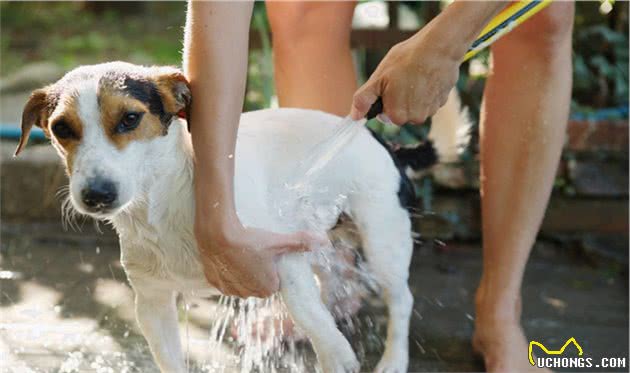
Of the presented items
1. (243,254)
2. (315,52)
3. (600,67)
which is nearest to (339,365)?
(243,254)

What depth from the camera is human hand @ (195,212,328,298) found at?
2332 millimetres

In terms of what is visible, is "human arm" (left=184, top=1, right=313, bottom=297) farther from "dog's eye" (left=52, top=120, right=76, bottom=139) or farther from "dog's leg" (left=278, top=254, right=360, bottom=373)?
"dog's eye" (left=52, top=120, right=76, bottom=139)

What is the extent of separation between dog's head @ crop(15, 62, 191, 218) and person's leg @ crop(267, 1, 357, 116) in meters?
0.89

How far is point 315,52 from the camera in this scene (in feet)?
10.3

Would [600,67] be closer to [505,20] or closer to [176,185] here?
[505,20]

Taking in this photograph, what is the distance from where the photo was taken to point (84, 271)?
3.67 meters

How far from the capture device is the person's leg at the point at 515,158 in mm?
2947

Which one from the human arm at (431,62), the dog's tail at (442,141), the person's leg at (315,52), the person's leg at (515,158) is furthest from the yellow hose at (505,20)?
the person's leg at (315,52)

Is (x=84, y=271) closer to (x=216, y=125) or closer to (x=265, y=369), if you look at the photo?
(x=265, y=369)

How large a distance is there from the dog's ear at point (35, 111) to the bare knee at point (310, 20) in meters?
1.03

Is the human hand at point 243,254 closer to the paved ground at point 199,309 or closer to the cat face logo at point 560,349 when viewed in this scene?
the paved ground at point 199,309

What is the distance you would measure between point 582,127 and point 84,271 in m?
2.09

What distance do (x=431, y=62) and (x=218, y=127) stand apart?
54 centimetres

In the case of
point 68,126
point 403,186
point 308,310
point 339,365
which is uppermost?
point 68,126
